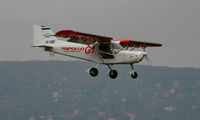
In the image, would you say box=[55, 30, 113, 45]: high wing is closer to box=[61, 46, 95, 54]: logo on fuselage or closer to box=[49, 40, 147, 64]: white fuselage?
box=[61, 46, 95, 54]: logo on fuselage

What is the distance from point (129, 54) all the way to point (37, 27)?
8.72 metres

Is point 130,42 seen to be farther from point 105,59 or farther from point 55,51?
point 55,51

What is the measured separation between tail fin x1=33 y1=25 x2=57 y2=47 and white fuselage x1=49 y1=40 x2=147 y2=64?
2.58 ft

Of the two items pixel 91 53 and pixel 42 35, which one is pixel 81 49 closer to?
pixel 91 53

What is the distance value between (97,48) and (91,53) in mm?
571

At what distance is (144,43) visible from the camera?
42812 mm

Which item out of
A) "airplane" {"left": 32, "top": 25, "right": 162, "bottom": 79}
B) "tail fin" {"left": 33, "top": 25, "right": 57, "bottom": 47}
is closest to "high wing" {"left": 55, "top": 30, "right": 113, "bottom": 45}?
"airplane" {"left": 32, "top": 25, "right": 162, "bottom": 79}

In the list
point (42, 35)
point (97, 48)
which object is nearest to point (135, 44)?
point (97, 48)

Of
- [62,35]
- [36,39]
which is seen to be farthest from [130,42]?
[36,39]

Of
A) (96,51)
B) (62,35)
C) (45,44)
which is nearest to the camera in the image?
(62,35)

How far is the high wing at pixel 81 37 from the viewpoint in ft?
128

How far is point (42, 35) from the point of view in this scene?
45.8 metres

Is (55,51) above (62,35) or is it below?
below

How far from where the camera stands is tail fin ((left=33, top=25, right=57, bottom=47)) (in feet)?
149
